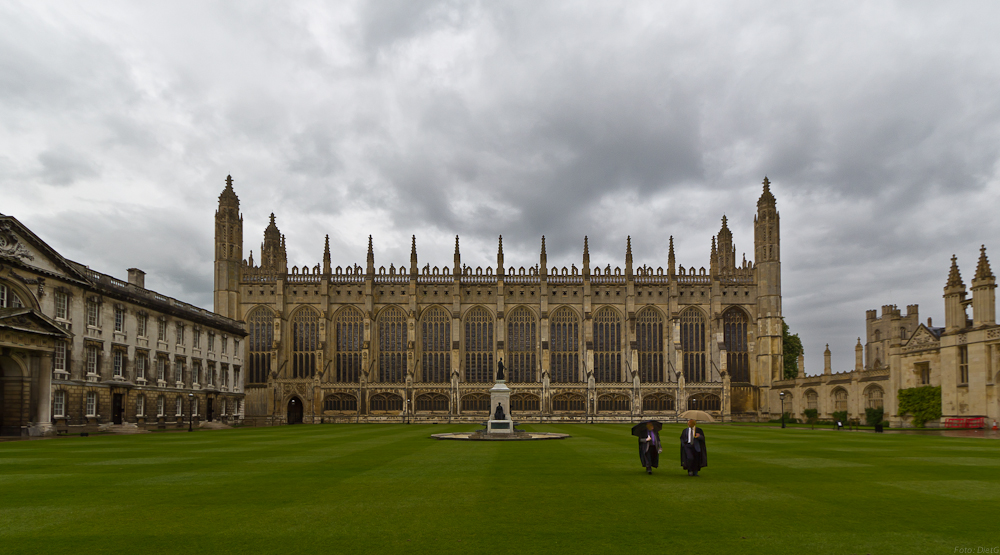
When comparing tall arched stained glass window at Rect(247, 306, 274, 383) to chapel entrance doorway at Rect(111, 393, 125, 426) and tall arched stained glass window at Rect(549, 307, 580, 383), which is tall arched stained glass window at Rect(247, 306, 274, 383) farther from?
tall arched stained glass window at Rect(549, 307, 580, 383)

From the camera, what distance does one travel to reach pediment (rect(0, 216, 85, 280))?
33750 mm

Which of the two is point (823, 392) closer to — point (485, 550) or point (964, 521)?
point (964, 521)

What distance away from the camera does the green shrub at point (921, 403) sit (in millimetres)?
40812

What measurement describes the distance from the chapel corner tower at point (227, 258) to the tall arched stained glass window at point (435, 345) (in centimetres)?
1814

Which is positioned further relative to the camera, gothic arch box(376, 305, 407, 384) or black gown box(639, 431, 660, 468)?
gothic arch box(376, 305, 407, 384)

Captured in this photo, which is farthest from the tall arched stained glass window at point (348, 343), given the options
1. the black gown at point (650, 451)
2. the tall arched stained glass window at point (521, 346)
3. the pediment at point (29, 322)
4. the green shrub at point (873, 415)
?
the black gown at point (650, 451)

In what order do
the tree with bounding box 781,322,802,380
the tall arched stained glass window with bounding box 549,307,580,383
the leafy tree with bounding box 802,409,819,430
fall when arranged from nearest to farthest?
the leafy tree with bounding box 802,409,819,430 < the tall arched stained glass window with bounding box 549,307,580,383 < the tree with bounding box 781,322,802,380

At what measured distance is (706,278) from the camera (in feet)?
228

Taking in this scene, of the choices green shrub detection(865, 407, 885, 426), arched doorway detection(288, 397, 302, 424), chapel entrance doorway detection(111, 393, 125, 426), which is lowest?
arched doorway detection(288, 397, 302, 424)

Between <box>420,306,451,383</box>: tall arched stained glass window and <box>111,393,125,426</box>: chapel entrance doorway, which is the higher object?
<box>420,306,451,383</box>: tall arched stained glass window

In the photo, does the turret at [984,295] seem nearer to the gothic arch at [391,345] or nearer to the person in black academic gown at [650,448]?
the person in black academic gown at [650,448]

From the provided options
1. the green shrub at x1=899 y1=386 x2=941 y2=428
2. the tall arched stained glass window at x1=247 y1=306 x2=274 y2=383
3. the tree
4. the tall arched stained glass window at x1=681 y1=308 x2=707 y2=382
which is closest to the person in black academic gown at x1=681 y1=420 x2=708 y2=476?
the green shrub at x1=899 y1=386 x2=941 y2=428

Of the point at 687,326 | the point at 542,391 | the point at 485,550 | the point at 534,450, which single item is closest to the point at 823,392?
the point at 687,326

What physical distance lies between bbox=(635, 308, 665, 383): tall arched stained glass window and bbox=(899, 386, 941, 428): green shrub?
88.1ft
